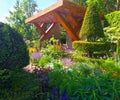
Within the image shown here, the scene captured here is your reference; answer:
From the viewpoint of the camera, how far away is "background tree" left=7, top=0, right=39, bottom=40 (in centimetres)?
2781

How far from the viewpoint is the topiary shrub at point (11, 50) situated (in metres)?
5.08

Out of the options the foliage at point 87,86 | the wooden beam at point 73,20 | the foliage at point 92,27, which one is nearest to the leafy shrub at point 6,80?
the foliage at point 87,86

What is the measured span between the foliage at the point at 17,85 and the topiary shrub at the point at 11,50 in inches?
7.0

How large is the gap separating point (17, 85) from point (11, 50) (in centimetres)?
69

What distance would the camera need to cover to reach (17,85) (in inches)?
200

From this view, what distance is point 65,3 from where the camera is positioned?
13.8 meters

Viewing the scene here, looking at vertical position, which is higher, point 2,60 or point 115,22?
point 115,22

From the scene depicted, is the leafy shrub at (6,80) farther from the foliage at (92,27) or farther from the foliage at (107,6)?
the foliage at (107,6)

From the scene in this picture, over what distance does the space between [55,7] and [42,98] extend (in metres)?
10.1

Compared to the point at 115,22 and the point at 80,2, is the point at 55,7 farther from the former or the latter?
the point at 80,2

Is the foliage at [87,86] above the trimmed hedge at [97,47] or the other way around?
the other way around

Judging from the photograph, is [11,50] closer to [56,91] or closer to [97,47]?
[56,91]

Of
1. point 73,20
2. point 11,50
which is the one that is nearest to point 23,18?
point 73,20

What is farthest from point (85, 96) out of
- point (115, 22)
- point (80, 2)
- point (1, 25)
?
point (80, 2)
